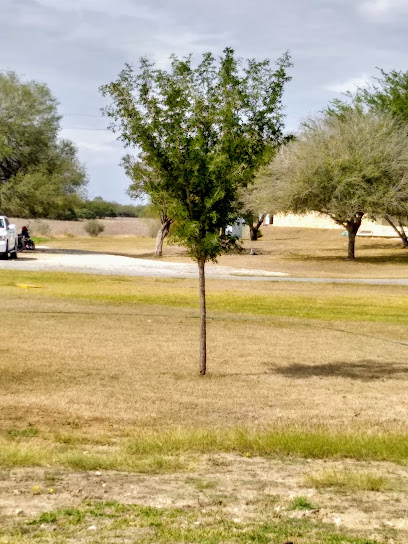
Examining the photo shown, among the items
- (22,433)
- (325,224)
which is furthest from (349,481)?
(325,224)

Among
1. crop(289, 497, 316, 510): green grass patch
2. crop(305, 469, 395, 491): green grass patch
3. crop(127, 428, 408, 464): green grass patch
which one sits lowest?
crop(127, 428, 408, 464): green grass patch

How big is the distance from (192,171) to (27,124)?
43.3 m

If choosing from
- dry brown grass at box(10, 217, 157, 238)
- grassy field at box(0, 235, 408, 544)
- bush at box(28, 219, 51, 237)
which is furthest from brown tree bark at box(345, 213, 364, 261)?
bush at box(28, 219, 51, 237)

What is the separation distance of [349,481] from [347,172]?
44.7 metres

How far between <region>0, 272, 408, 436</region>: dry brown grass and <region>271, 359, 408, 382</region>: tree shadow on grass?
0.02 m

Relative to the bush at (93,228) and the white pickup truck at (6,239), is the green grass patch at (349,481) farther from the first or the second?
the bush at (93,228)

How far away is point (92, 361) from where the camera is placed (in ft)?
52.5

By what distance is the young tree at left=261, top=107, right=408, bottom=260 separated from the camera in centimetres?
5100

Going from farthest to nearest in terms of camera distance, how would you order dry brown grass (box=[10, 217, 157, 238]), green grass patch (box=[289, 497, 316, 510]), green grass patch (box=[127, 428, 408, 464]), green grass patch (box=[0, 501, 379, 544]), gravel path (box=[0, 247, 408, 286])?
Result: dry brown grass (box=[10, 217, 157, 238]) → gravel path (box=[0, 247, 408, 286]) → green grass patch (box=[127, 428, 408, 464]) → green grass patch (box=[289, 497, 316, 510]) → green grass patch (box=[0, 501, 379, 544])

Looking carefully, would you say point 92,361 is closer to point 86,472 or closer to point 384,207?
point 86,472

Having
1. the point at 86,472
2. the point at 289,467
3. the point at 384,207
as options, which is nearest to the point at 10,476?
the point at 86,472

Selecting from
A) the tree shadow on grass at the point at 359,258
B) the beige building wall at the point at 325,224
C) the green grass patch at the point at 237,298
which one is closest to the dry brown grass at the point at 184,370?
the green grass patch at the point at 237,298

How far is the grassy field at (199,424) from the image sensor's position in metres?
6.54

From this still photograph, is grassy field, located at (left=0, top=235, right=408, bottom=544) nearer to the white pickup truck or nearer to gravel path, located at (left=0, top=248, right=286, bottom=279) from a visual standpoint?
gravel path, located at (left=0, top=248, right=286, bottom=279)
